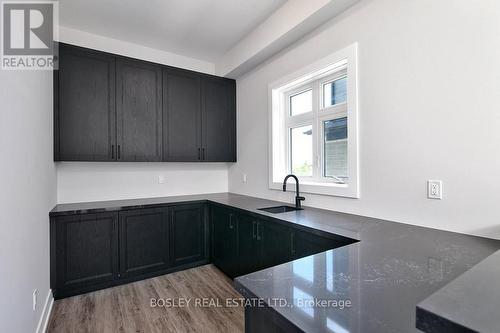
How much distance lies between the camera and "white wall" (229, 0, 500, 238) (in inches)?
55.2

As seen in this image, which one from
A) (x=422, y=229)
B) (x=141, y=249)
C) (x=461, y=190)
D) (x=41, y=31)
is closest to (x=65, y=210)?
(x=141, y=249)

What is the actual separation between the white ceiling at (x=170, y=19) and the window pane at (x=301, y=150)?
125 cm

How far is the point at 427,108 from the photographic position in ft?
5.39

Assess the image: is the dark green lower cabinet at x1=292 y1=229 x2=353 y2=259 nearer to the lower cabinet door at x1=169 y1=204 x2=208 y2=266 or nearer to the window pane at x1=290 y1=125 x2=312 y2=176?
the window pane at x1=290 y1=125 x2=312 y2=176

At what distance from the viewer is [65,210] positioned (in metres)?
2.44

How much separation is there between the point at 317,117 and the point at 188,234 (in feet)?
6.48

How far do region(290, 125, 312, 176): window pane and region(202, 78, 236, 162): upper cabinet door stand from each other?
1037 mm

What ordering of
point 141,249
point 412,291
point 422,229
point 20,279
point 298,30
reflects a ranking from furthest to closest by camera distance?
1. point 141,249
2. point 298,30
3. point 422,229
4. point 20,279
5. point 412,291

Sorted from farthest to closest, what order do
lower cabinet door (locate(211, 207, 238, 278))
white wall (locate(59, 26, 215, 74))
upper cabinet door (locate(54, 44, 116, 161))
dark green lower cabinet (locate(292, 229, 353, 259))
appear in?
white wall (locate(59, 26, 215, 74)) < lower cabinet door (locate(211, 207, 238, 278)) < upper cabinet door (locate(54, 44, 116, 161)) < dark green lower cabinet (locate(292, 229, 353, 259))

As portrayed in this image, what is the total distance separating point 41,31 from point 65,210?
1560 millimetres

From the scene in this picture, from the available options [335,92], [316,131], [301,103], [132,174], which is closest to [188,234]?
[132,174]

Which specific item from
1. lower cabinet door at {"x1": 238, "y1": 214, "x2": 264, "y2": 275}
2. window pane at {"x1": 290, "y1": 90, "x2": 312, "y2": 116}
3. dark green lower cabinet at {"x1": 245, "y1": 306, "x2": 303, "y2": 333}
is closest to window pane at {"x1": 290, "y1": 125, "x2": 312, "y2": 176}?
window pane at {"x1": 290, "y1": 90, "x2": 312, "y2": 116}

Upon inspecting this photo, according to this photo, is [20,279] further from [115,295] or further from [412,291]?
[412,291]

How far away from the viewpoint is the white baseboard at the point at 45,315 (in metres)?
1.81
